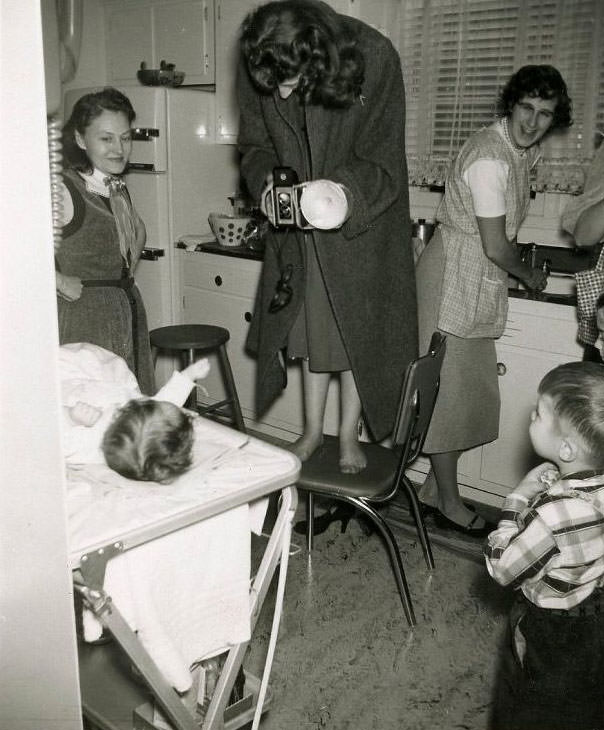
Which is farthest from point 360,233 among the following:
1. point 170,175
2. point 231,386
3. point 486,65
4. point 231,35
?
point 231,35

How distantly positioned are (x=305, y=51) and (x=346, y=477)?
104 centimetres

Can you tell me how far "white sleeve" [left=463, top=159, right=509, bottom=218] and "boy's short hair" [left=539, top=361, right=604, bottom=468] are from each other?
1.04 meters

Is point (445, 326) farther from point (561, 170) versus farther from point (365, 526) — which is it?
point (561, 170)

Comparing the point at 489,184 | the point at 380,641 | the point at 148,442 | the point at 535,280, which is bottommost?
the point at 380,641

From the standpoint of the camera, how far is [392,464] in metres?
2.12

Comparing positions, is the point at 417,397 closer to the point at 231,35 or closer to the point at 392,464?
the point at 392,464

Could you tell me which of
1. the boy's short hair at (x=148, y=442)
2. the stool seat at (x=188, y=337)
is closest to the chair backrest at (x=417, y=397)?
the boy's short hair at (x=148, y=442)

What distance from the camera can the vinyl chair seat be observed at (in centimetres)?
198

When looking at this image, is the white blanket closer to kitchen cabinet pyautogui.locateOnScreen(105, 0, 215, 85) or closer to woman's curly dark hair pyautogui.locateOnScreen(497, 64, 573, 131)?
woman's curly dark hair pyautogui.locateOnScreen(497, 64, 573, 131)

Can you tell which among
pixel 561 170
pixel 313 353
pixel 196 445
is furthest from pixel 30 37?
pixel 561 170

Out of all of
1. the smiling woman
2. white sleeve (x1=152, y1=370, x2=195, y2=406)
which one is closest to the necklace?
the smiling woman

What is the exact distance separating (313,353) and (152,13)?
2710 mm

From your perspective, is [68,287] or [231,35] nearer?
[68,287]

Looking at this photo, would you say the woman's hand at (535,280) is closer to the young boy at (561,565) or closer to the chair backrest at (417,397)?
the chair backrest at (417,397)
